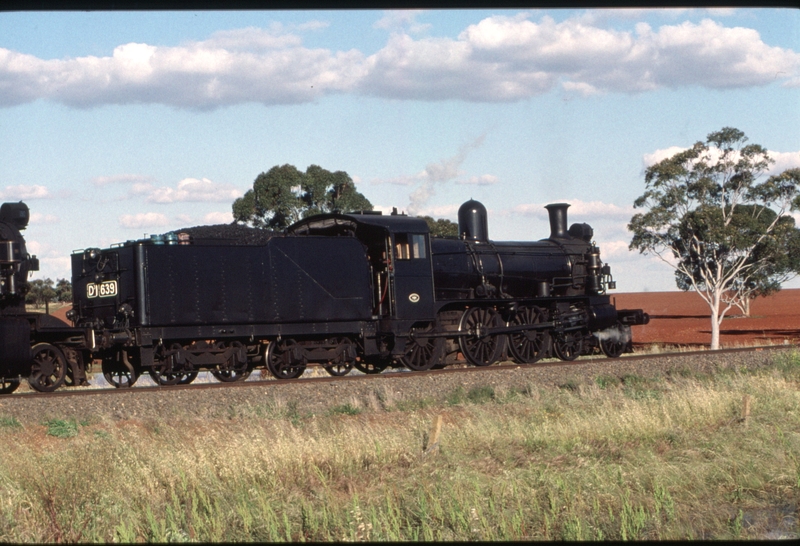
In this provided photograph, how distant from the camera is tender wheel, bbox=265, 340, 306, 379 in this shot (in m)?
17.8

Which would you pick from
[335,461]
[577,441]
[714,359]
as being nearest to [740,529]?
[577,441]

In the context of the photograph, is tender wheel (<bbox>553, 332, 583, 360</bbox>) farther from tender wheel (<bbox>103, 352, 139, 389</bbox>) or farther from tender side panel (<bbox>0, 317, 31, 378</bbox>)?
tender side panel (<bbox>0, 317, 31, 378</bbox>)

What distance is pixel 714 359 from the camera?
20719mm

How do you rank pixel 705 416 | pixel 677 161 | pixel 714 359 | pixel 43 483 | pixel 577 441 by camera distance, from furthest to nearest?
pixel 677 161 < pixel 714 359 < pixel 705 416 < pixel 577 441 < pixel 43 483

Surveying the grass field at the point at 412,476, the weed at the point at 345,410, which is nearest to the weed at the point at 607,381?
the grass field at the point at 412,476

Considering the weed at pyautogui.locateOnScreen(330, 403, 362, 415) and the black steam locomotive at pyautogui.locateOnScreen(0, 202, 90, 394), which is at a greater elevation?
the black steam locomotive at pyautogui.locateOnScreen(0, 202, 90, 394)

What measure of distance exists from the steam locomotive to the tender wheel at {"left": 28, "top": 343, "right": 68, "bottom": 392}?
27mm

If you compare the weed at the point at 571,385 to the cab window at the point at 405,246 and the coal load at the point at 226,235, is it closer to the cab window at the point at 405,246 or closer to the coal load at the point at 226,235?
the cab window at the point at 405,246

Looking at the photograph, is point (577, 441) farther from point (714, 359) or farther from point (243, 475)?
point (714, 359)

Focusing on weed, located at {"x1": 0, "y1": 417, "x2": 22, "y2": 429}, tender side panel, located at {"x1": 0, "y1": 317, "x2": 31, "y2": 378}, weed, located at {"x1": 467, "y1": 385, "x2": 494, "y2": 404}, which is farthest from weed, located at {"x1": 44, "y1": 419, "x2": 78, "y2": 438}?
weed, located at {"x1": 467, "y1": 385, "x2": 494, "y2": 404}

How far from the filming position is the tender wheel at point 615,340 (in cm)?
2319

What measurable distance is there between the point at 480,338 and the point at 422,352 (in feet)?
4.70

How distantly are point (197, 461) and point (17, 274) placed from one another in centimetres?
679

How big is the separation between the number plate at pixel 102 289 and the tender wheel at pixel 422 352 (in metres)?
6.34
